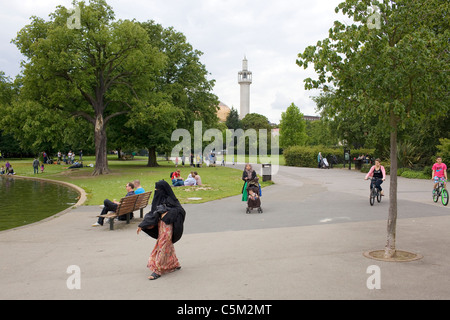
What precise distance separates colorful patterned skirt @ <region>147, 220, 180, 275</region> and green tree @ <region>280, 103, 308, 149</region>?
2772 inches

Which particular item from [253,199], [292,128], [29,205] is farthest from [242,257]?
[292,128]

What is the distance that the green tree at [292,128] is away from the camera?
75.6 metres

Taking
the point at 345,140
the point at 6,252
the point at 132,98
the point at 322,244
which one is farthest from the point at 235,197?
the point at 345,140

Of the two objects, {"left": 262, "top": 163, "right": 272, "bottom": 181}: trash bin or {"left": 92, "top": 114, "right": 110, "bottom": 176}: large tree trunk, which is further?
{"left": 92, "top": 114, "right": 110, "bottom": 176}: large tree trunk

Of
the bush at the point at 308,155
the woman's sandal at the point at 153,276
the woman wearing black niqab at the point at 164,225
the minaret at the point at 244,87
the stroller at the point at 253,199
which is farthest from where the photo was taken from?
the minaret at the point at 244,87

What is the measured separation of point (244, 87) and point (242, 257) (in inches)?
5716

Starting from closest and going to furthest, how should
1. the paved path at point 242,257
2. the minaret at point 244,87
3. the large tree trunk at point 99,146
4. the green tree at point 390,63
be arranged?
1. the paved path at point 242,257
2. the green tree at point 390,63
3. the large tree trunk at point 99,146
4. the minaret at point 244,87

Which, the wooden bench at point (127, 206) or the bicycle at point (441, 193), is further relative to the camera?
the bicycle at point (441, 193)

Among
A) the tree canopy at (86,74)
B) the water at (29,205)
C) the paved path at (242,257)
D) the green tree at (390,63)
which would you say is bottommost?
the water at (29,205)

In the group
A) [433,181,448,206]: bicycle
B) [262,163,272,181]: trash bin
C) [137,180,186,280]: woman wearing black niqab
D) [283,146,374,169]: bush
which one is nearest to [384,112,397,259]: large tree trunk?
[137,180,186,280]: woman wearing black niqab

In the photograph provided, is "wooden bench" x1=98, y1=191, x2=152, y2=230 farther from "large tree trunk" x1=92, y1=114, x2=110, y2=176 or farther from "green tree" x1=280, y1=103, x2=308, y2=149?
"green tree" x1=280, y1=103, x2=308, y2=149

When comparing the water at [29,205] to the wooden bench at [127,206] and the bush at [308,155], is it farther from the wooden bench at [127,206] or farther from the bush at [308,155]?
the bush at [308,155]

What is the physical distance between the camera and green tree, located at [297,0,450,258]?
6852mm

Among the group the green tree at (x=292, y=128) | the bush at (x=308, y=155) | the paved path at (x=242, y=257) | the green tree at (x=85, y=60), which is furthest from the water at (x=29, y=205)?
the green tree at (x=292, y=128)
